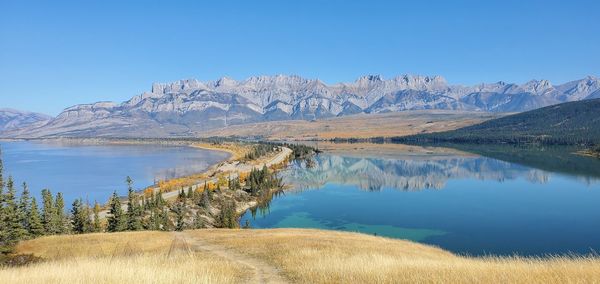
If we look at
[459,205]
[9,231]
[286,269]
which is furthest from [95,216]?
[459,205]

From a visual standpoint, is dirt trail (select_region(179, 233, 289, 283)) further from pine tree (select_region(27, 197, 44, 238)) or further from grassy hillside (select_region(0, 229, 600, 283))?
pine tree (select_region(27, 197, 44, 238))

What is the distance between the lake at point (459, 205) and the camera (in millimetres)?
61125

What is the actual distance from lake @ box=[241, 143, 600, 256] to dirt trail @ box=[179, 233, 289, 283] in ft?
97.2

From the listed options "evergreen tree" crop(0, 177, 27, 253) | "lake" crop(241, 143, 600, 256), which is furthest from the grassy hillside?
"lake" crop(241, 143, 600, 256)

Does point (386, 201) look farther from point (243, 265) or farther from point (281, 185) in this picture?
point (243, 265)

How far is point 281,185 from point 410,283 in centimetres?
10652

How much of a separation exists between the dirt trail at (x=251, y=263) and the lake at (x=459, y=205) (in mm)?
29631

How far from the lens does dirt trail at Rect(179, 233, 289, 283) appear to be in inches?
683

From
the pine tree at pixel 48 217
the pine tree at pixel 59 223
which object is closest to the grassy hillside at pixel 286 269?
the pine tree at pixel 48 217

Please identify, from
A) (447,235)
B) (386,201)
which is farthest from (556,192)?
(447,235)

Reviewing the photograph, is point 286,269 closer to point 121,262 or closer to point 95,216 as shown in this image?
point 121,262

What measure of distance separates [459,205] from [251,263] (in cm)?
7425

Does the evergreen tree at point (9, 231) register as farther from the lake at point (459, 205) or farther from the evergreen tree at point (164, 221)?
the lake at point (459, 205)

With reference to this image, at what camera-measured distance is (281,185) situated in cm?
11781
